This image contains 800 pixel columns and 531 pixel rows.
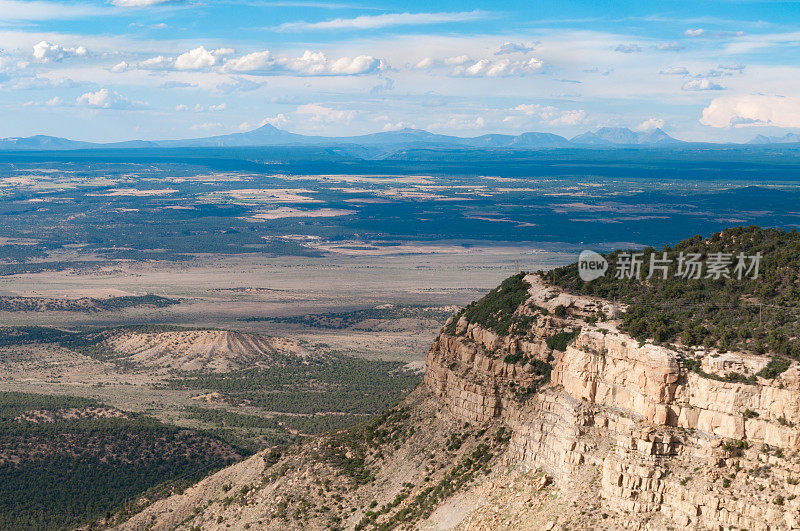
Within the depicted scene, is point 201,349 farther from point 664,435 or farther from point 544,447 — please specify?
point 664,435

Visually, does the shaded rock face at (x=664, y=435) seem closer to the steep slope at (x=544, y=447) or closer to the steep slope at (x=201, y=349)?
the steep slope at (x=544, y=447)

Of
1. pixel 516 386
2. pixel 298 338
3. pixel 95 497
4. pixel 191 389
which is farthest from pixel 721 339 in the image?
pixel 298 338

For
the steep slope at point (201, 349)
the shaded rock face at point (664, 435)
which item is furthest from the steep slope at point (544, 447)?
the steep slope at point (201, 349)

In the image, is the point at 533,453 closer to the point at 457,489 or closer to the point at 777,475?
the point at 457,489

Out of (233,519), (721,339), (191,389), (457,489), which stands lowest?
(191,389)

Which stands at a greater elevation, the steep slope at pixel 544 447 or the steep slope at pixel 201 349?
the steep slope at pixel 544 447

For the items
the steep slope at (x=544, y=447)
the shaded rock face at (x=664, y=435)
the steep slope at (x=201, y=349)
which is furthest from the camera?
the steep slope at (x=201, y=349)

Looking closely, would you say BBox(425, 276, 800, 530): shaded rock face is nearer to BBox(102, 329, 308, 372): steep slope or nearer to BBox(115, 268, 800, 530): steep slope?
BBox(115, 268, 800, 530): steep slope
